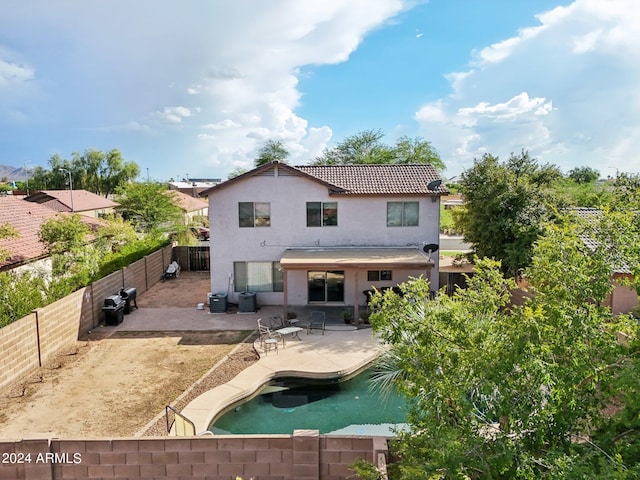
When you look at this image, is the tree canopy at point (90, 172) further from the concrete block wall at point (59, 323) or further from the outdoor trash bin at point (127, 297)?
the concrete block wall at point (59, 323)

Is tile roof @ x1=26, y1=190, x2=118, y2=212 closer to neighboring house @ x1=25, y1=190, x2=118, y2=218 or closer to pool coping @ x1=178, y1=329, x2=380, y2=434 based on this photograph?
neighboring house @ x1=25, y1=190, x2=118, y2=218

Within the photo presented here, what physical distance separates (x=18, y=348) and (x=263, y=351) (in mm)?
8171

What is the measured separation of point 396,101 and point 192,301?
20.9 m

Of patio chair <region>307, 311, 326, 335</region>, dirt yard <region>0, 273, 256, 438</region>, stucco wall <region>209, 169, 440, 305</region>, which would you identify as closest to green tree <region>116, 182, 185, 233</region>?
Result: stucco wall <region>209, 169, 440, 305</region>

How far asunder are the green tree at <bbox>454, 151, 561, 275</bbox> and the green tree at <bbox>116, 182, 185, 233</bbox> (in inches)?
1076

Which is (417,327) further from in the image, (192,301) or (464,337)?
(192,301)

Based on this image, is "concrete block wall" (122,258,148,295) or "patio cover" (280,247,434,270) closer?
"patio cover" (280,247,434,270)

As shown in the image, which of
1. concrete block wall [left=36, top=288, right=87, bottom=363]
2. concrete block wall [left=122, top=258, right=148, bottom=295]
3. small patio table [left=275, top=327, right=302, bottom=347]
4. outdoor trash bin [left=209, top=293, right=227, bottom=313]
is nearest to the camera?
concrete block wall [left=36, top=288, right=87, bottom=363]

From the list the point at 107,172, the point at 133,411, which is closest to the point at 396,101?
the point at 133,411

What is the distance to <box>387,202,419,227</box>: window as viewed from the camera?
76.5ft

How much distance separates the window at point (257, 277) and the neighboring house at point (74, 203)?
106ft

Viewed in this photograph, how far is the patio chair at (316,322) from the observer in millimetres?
19638

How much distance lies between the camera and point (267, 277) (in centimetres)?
2358

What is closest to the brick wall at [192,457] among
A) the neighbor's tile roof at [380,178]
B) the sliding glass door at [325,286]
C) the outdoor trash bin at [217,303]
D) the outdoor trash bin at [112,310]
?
the outdoor trash bin at [112,310]
